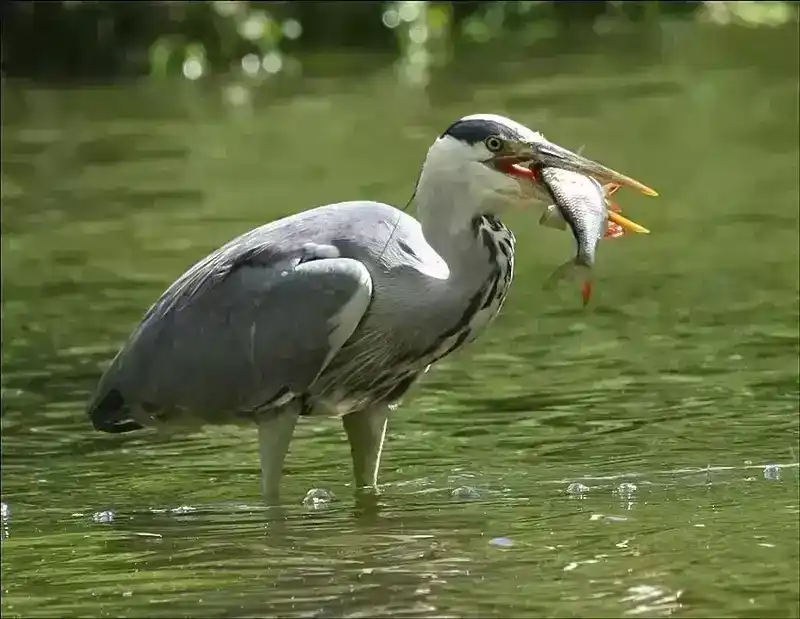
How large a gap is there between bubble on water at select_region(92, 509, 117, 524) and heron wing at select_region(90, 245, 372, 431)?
1.61ft

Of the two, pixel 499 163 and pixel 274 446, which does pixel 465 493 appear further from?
pixel 499 163

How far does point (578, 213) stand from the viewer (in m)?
6.81

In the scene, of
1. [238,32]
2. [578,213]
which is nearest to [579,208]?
[578,213]

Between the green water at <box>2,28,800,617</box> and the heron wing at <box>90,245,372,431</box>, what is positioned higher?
the heron wing at <box>90,245,372,431</box>

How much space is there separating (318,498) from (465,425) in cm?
150

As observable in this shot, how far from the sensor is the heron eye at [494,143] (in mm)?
7090

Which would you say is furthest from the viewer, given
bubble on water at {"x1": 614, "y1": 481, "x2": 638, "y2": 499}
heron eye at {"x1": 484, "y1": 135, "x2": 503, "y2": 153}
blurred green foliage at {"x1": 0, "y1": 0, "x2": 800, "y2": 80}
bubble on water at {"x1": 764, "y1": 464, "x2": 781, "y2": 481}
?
blurred green foliage at {"x1": 0, "y1": 0, "x2": 800, "y2": 80}

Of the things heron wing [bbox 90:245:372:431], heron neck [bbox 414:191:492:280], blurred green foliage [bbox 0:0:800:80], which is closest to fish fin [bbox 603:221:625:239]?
heron neck [bbox 414:191:492:280]

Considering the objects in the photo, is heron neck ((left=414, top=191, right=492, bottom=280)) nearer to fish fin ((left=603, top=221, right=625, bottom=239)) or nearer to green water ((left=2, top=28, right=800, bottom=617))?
fish fin ((left=603, top=221, right=625, bottom=239))

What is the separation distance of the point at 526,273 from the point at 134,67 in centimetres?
1826

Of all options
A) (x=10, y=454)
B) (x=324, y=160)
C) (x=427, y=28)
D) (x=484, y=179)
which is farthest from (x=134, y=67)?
(x=484, y=179)

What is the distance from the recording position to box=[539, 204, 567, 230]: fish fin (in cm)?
699

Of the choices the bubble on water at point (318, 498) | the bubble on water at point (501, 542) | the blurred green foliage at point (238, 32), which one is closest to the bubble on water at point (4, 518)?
the bubble on water at point (318, 498)

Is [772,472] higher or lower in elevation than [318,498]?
higher
